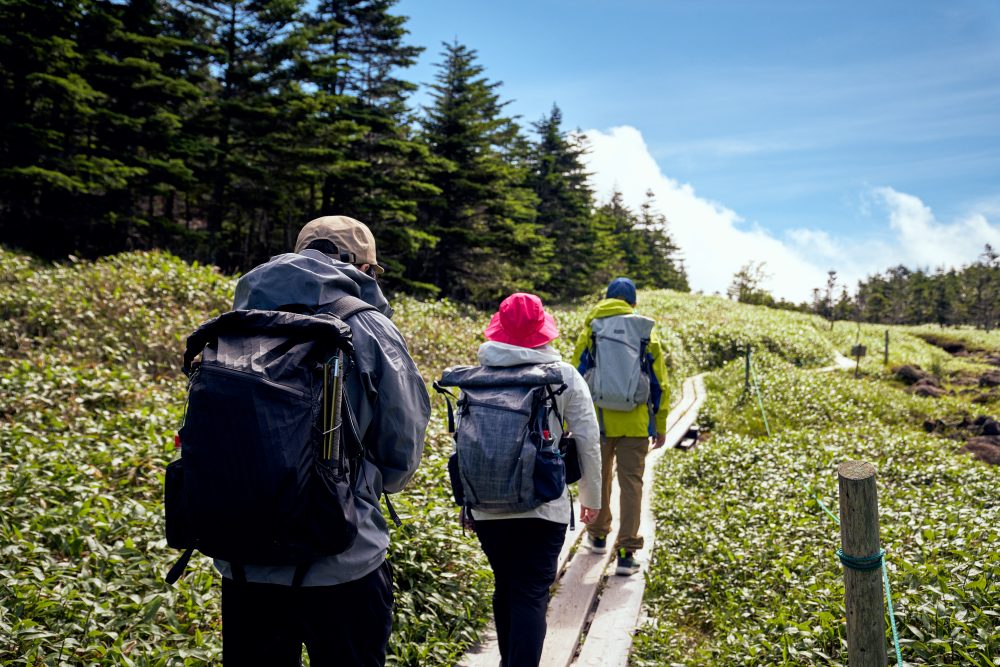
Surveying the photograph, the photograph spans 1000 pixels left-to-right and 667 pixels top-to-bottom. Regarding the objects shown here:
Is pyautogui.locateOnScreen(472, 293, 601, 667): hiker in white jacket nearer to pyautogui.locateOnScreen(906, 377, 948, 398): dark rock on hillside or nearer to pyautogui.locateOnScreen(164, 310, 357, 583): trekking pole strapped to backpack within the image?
pyautogui.locateOnScreen(164, 310, 357, 583): trekking pole strapped to backpack

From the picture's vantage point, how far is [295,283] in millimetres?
2283

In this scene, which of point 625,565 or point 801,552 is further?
point 625,565

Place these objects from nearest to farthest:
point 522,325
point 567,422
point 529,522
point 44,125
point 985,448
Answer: point 529,522 → point 522,325 → point 567,422 → point 985,448 → point 44,125

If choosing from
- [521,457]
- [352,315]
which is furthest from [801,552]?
[352,315]

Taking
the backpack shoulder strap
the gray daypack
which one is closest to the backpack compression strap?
the backpack shoulder strap

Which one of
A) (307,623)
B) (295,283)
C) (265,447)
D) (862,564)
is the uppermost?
(295,283)

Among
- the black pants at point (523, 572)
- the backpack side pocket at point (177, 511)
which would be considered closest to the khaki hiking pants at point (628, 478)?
the black pants at point (523, 572)

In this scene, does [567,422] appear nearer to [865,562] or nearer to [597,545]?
[865,562]

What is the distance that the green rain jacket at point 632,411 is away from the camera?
529cm

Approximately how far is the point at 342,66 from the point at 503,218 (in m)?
8.69

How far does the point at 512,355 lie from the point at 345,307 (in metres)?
1.24

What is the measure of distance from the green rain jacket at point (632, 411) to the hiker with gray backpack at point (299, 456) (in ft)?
10.3

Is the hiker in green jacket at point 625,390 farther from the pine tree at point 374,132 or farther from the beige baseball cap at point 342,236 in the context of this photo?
the pine tree at point 374,132

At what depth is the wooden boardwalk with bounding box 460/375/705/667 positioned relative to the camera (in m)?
4.13
